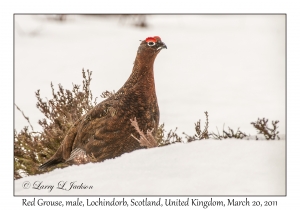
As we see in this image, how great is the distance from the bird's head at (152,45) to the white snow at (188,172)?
1094 mm

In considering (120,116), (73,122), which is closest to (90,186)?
(120,116)

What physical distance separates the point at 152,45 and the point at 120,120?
2.82 feet

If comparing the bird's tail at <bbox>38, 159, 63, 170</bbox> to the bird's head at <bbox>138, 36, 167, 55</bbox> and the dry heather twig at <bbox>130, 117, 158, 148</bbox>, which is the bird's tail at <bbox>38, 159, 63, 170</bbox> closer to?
the dry heather twig at <bbox>130, 117, 158, 148</bbox>

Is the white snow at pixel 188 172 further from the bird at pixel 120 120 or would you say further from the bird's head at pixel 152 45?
the bird's head at pixel 152 45

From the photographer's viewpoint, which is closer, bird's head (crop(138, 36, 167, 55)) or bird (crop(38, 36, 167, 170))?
bird (crop(38, 36, 167, 170))

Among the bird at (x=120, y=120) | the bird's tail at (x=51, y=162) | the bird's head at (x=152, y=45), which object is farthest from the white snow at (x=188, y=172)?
the bird's head at (x=152, y=45)

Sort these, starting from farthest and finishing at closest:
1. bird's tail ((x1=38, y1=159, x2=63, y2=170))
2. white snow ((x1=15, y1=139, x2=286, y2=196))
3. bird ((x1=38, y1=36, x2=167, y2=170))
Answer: bird's tail ((x1=38, y1=159, x2=63, y2=170)) < bird ((x1=38, y1=36, x2=167, y2=170)) < white snow ((x1=15, y1=139, x2=286, y2=196))

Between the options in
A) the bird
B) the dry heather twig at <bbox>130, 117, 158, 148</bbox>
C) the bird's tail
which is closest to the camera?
the dry heather twig at <bbox>130, 117, 158, 148</bbox>

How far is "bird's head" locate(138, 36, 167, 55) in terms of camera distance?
18.0 ft

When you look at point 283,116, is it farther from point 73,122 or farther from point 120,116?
point 73,122

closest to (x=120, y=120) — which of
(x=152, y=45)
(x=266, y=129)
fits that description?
(x=152, y=45)

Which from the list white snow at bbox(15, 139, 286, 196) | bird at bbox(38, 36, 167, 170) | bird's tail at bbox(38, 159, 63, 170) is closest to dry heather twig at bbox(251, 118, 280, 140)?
white snow at bbox(15, 139, 286, 196)

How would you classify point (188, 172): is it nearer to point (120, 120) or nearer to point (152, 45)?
point (120, 120)

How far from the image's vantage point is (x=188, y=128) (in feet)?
19.0
